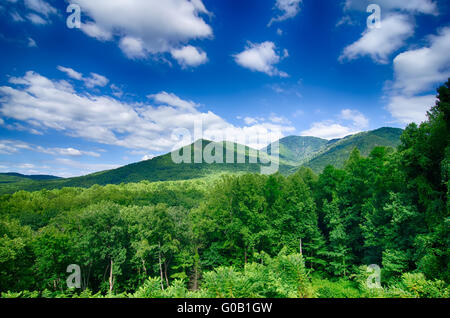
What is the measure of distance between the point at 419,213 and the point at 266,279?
1485cm

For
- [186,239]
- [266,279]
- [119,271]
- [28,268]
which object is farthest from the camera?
[186,239]

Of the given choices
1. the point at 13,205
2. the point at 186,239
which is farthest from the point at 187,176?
the point at 186,239

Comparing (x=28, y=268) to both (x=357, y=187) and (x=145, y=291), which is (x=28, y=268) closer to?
(x=145, y=291)

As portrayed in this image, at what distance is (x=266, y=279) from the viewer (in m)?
7.59

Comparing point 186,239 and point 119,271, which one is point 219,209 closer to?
point 186,239

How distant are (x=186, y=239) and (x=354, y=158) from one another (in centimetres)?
2509

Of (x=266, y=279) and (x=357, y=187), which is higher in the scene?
(x=357, y=187)

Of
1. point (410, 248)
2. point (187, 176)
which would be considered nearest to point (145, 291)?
point (410, 248)

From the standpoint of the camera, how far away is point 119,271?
67.4 feet
